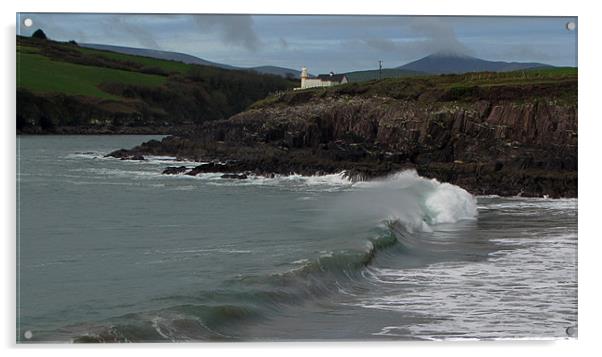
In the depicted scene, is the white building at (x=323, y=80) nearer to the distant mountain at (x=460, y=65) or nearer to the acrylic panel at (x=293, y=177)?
the acrylic panel at (x=293, y=177)

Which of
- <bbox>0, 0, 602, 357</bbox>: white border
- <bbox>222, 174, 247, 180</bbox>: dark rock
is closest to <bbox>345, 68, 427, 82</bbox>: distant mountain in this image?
<bbox>0, 0, 602, 357</bbox>: white border

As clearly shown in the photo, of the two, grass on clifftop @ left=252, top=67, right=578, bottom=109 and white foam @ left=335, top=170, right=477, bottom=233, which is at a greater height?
grass on clifftop @ left=252, top=67, right=578, bottom=109

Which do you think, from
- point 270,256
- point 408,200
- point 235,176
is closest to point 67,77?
point 235,176

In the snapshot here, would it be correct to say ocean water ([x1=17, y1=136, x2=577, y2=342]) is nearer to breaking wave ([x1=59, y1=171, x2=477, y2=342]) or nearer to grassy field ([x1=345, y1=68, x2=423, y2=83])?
breaking wave ([x1=59, y1=171, x2=477, y2=342])

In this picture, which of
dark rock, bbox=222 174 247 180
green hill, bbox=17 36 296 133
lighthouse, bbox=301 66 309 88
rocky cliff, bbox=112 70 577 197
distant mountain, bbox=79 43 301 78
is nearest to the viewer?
green hill, bbox=17 36 296 133

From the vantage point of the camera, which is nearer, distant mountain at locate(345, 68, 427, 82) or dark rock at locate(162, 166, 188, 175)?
distant mountain at locate(345, 68, 427, 82)

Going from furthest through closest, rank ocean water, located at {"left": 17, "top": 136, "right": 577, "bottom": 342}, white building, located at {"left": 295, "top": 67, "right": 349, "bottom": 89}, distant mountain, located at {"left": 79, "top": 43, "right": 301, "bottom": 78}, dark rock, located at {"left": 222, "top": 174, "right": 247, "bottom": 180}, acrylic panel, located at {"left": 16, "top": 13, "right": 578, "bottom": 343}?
dark rock, located at {"left": 222, "top": 174, "right": 247, "bottom": 180}, white building, located at {"left": 295, "top": 67, "right": 349, "bottom": 89}, distant mountain, located at {"left": 79, "top": 43, "right": 301, "bottom": 78}, acrylic panel, located at {"left": 16, "top": 13, "right": 578, "bottom": 343}, ocean water, located at {"left": 17, "top": 136, "right": 577, "bottom": 342}

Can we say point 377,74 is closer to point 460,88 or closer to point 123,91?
point 460,88
